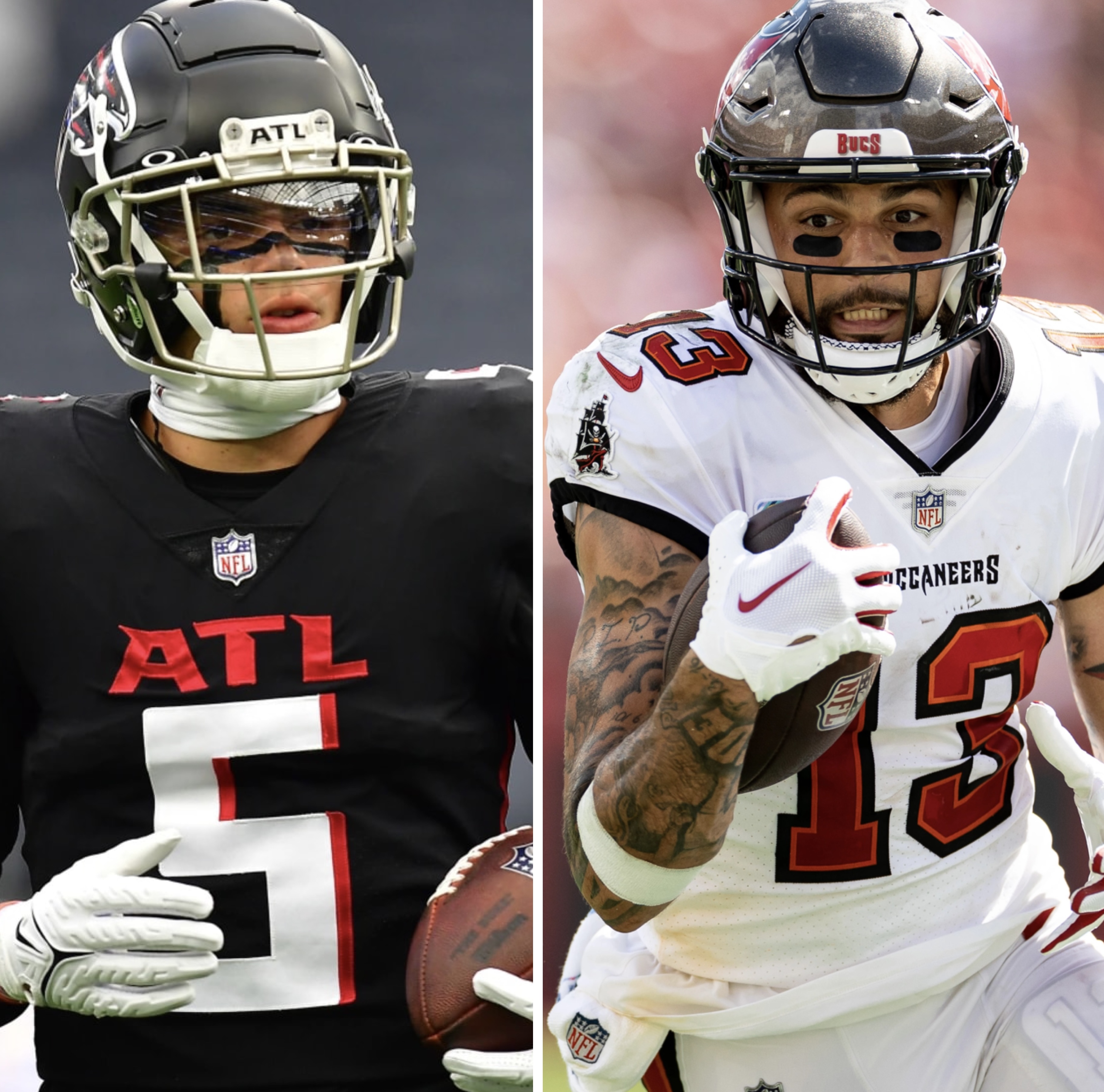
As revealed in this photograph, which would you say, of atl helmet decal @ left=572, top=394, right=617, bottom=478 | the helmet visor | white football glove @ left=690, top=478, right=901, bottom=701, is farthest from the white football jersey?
the helmet visor

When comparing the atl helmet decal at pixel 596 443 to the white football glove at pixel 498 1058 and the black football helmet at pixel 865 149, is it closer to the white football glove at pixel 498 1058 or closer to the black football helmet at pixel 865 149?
the black football helmet at pixel 865 149

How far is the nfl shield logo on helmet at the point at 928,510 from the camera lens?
1839 millimetres

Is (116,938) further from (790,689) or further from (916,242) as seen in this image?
(916,242)

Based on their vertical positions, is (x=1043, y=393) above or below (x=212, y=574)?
above

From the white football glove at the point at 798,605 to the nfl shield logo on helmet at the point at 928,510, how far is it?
401 mm

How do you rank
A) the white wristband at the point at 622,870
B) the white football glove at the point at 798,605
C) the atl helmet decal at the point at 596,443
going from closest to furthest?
1. the white football glove at the point at 798,605
2. the white wristband at the point at 622,870
3. the atl helmet decal at the point at 596,443

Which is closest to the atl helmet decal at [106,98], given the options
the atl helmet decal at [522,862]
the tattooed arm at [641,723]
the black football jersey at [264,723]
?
the black football jersey at [264,723]

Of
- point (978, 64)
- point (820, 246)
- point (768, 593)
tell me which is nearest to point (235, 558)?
point (820, 246)

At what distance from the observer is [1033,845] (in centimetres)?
194

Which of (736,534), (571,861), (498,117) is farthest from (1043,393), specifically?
(498,117)

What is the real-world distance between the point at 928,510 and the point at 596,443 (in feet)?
1.17

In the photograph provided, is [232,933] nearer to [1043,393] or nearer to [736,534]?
[736,534]

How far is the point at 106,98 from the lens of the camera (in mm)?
2139

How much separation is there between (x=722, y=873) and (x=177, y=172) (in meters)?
1.04
